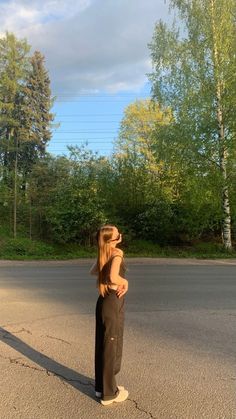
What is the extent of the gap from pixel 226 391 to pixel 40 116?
5048 centimetres

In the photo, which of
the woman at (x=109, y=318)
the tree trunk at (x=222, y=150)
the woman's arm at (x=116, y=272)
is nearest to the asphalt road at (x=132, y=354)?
the woman at (x=109, y=318)

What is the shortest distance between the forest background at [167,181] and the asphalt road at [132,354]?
500 inches

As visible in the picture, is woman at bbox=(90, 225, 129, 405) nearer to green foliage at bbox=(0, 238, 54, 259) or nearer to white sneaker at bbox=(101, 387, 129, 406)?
white sneaker at bbox=(101, 387, 129, 406)

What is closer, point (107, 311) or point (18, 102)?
point (107, 311)

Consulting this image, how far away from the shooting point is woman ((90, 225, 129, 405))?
14.5ft

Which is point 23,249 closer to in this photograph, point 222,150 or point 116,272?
point 222,150

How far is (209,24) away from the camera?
2483 cm

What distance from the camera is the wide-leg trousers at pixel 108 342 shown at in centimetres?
441

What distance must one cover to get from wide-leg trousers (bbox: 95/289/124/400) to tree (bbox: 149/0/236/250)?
19880mm

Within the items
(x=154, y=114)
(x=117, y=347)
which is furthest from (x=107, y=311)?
(x=154, y=114)

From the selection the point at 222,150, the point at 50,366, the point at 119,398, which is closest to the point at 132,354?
the point at 50,366

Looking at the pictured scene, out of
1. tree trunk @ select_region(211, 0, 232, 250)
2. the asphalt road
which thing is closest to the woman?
the asphalt road

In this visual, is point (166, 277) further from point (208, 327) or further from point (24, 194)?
point (24, 194)

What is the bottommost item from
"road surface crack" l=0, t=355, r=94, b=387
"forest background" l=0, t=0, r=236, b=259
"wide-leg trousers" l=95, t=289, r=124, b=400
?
"road surface crack" l=0, t=355, r=94, b=387
